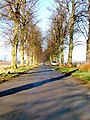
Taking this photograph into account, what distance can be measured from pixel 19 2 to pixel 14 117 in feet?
104

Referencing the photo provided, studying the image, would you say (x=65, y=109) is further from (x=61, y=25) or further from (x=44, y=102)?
(x=61, y=25)

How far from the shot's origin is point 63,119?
26.1 feet

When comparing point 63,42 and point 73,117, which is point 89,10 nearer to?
point 63,42

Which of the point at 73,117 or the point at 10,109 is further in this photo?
the point at 10,109

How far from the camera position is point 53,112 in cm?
907

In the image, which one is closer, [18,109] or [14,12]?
[18,109]

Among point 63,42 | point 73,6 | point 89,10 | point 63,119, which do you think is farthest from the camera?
point 63,42

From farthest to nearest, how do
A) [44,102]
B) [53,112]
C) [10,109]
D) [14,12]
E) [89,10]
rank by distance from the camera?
[89,10], [14,12], [44,102], [10,109], [53,112]

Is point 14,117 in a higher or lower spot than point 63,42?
lower

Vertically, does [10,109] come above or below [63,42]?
below

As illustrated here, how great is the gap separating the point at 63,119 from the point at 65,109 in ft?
5.70

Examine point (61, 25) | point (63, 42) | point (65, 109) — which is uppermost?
point (61, 25)

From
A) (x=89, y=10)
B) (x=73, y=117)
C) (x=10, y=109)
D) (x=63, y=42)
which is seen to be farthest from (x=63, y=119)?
(x=63, y=42)

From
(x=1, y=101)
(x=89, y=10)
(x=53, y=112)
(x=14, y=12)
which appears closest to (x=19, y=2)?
(x=14, y=12)
